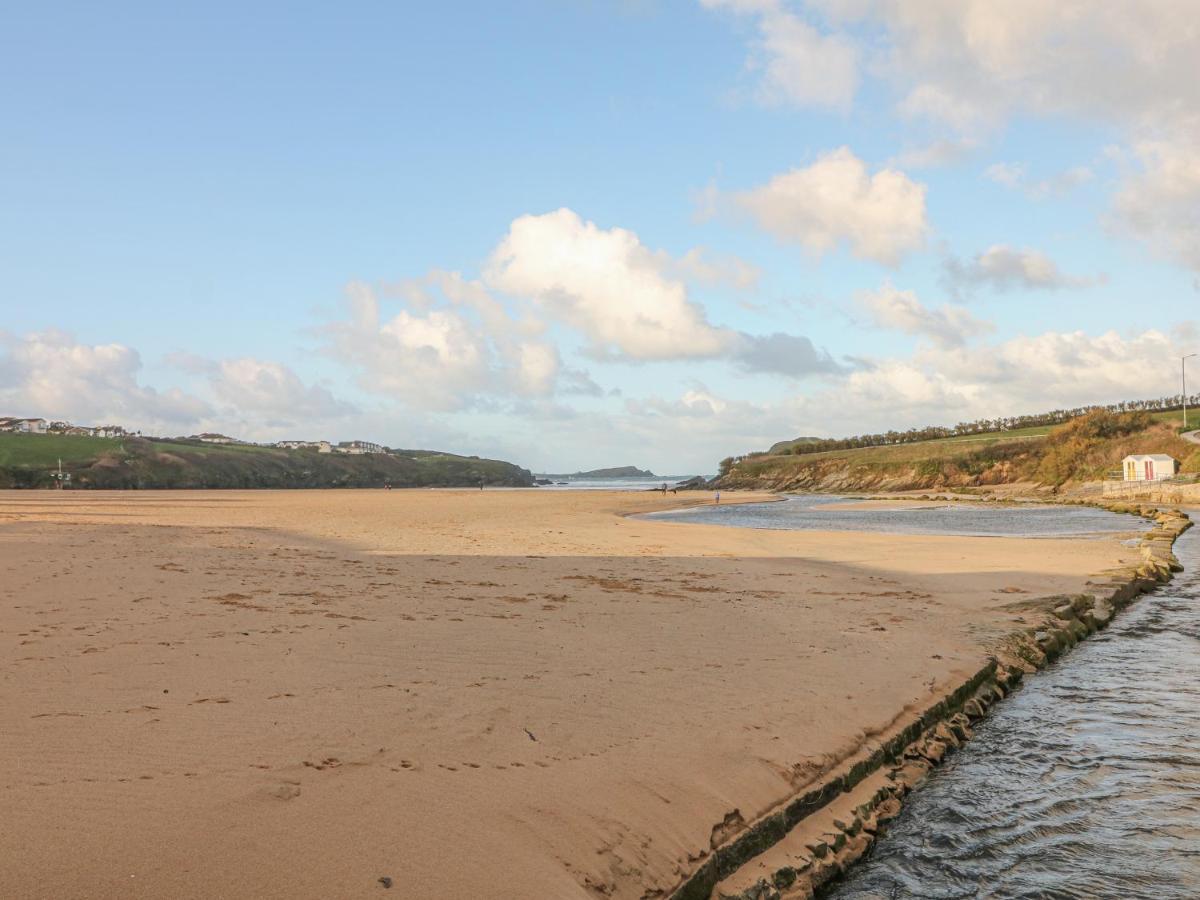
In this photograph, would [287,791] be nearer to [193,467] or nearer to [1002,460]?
[1002,460]

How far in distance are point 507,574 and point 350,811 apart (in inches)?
442

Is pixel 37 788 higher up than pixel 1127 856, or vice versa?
pixel 37 788

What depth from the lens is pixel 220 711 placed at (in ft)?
19.7

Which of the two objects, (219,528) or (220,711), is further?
(219,528)

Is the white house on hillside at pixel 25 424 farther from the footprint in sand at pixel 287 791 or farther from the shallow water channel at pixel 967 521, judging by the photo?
the footprint in sand at pixel 287 791

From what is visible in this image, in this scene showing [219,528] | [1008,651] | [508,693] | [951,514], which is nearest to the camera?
[508,693]

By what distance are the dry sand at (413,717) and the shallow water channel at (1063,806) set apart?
0.80 m

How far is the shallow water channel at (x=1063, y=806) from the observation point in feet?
18.0

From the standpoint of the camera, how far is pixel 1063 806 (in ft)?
21.8

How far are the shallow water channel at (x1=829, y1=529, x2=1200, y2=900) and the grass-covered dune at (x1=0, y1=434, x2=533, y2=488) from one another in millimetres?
103835

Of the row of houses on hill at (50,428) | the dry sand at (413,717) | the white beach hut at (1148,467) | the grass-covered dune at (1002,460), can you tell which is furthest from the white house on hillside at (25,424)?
the white beach hut at (1148,467)

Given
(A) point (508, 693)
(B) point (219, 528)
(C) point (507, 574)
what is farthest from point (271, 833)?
(B) point (219, 528)

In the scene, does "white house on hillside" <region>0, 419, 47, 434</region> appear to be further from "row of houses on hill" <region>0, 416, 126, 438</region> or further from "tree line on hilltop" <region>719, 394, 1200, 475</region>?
"tree line on hilltop" <region>719, 394, 1200, 475</region>

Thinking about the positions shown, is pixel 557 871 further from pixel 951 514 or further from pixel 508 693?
pixel 951 514
